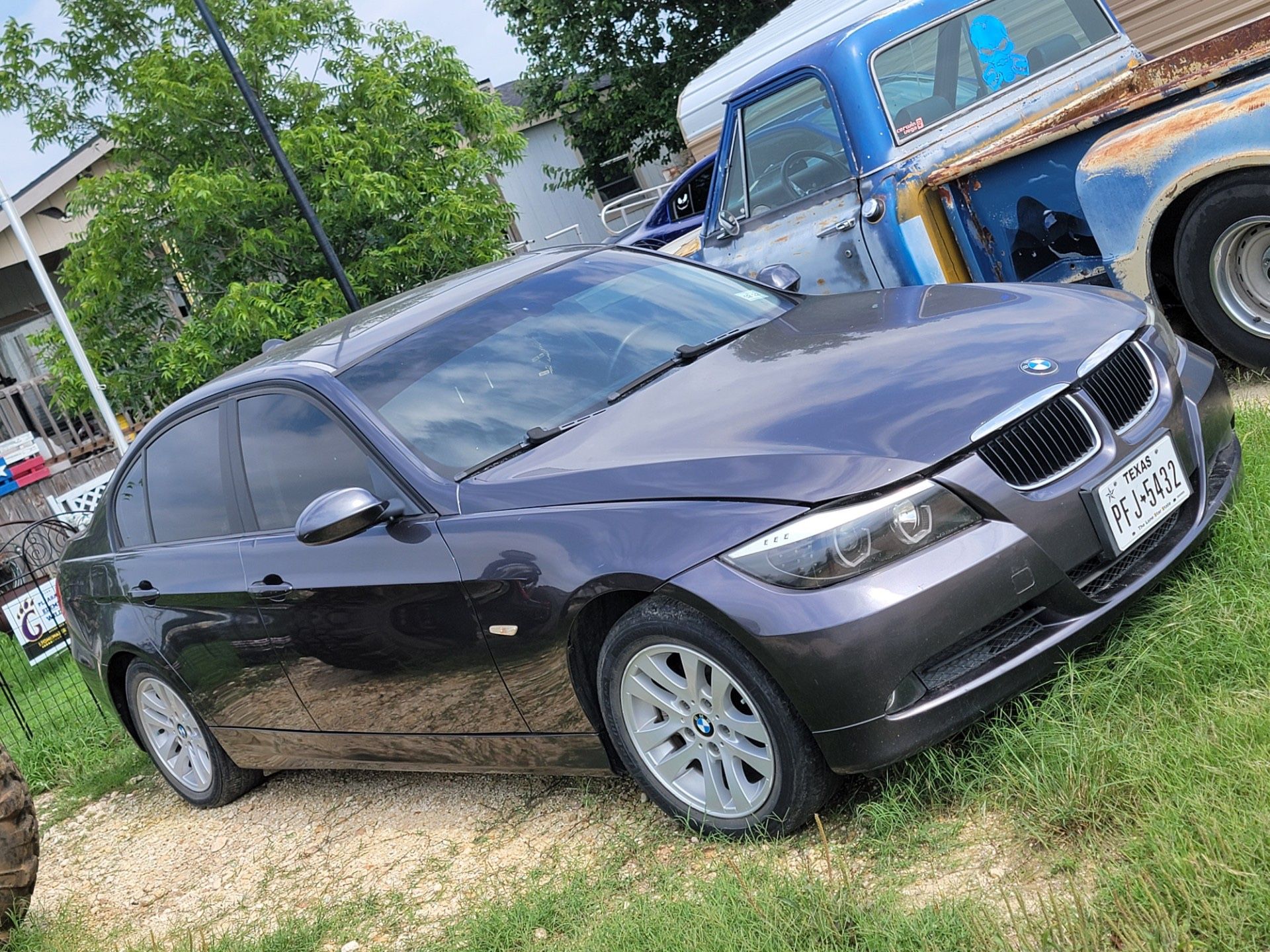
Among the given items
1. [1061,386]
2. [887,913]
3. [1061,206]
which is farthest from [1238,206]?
[887,913]

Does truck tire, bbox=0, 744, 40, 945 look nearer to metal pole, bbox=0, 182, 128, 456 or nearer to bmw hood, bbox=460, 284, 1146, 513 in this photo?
bmw hood, bbox=460, 284, 1146, 513

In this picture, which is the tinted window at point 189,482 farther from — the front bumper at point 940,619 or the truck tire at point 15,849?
the front bumper at point 940,619

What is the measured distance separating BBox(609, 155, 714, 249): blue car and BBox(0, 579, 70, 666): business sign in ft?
18.8

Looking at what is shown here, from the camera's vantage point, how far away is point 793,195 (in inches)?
257

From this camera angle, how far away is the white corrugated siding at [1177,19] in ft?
35.6

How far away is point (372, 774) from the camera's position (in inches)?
208

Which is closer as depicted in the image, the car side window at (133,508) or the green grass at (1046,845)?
the green grass at (1046,845)

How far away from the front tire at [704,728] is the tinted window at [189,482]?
77.2 inches

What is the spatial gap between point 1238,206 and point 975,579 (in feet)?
8.11

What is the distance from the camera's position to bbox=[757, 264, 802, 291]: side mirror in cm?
489

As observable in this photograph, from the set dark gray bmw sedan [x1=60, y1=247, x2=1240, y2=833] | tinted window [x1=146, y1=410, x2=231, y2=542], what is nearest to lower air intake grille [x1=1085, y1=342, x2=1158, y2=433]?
dark gray bmw sedan [x1=60, y1=247, x2=1240, y2=833]

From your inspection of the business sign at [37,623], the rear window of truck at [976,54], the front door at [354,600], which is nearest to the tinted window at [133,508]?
the front door at [354,600]

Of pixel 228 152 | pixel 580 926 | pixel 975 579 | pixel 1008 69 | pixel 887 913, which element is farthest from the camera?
pixel 228 152

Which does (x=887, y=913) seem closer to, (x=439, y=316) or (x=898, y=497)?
(x=898, y=497)
